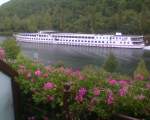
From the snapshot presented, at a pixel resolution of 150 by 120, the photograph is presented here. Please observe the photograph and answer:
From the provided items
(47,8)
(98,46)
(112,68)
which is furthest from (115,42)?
(47,8)

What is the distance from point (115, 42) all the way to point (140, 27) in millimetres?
11617

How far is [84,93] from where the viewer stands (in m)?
1.64

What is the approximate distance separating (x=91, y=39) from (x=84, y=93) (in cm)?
3951

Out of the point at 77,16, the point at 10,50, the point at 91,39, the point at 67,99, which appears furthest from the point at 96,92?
the point at 77,16

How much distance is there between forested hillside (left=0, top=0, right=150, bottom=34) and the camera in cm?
5108

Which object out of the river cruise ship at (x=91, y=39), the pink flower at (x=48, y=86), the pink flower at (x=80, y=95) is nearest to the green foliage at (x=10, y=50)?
the pink flower at (x=48, y=86)

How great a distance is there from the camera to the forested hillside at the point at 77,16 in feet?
168

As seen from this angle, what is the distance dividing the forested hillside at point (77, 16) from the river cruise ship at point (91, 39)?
375 inches

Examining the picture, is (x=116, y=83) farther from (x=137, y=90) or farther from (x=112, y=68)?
(x=112, y=68)

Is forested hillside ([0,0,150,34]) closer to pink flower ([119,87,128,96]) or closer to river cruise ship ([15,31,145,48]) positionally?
river cruise ship ([15,31,145,48])

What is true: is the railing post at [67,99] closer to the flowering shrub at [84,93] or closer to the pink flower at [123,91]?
the flowering shrub at [84,93]

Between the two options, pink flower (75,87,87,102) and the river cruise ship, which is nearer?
pink flower (75,87,87,102)

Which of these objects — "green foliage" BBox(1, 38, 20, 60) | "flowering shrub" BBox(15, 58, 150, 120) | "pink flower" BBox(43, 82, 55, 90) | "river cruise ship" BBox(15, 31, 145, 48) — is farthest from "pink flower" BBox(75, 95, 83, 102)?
"river cruise ship" BBox(15, 31, 145, 48)

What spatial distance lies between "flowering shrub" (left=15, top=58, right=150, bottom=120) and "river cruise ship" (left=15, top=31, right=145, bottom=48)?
36.5 m
